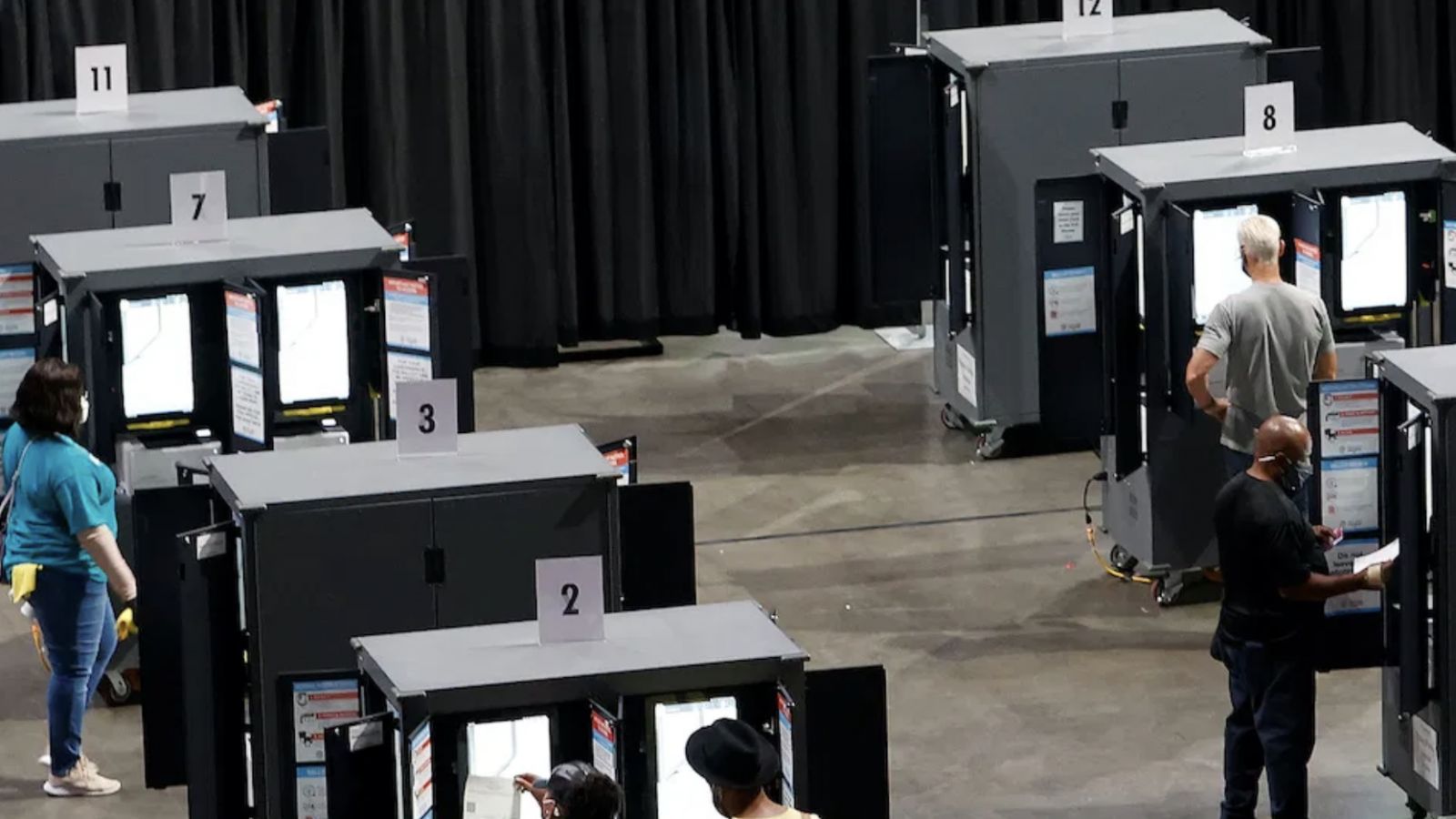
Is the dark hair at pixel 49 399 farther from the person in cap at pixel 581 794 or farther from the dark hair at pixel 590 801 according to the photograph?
the dark hair at pixel 590 801

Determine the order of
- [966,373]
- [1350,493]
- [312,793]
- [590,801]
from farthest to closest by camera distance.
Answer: [966,373] → [1350,493] → [312,793] → [590,801]

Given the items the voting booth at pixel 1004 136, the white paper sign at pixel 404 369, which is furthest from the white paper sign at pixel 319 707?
the voting booth at pixel 1004 136

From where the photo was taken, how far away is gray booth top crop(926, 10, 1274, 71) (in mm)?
12883

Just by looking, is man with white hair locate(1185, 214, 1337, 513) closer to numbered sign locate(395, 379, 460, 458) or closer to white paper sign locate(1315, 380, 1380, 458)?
white paper sign locate(1315, 380, 1380, 458)

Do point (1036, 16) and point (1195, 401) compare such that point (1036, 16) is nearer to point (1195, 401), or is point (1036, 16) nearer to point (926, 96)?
point (926, 96)

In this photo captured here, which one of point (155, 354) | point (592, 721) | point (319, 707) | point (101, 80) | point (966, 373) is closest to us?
point (592, 721)

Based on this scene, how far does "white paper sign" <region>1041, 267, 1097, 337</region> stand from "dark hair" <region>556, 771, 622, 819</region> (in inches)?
234

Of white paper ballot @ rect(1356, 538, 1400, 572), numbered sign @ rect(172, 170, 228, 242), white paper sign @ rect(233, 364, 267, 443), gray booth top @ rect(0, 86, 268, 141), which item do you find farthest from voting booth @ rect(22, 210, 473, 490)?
white paper ballot @ rect(1356, 538, 1400, 572)

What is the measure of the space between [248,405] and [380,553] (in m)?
2.60

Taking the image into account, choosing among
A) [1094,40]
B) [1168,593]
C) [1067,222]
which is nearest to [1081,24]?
[1094,40]

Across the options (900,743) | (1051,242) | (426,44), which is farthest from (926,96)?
(900,743)

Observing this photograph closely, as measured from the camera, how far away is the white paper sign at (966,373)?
13352mm

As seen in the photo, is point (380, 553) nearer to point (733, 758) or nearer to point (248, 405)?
point (733, 758)

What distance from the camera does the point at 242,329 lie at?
10.1 meters
